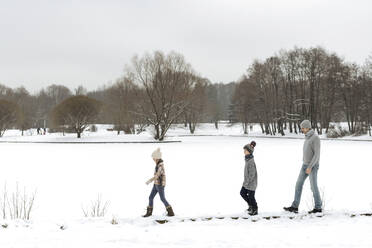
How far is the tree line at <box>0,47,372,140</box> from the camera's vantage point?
137ft

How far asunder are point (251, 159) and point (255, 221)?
1.25 metres

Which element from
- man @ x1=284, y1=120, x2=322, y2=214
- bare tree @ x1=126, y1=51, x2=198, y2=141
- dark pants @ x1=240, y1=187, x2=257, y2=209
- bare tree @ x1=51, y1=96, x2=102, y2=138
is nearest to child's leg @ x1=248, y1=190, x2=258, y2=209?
dark pants @ x1=240, y1=187, x2=257, y2=209

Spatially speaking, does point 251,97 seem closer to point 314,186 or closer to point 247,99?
point 247,99

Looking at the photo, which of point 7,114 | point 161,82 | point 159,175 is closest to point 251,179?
point 159,175

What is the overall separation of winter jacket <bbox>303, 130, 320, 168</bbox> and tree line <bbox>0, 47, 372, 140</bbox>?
1356 inches

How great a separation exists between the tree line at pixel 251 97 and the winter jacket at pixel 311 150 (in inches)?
1356

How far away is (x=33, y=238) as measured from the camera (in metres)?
5.09

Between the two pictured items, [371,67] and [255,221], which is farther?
[371,67]

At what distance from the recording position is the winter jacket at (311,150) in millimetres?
6352

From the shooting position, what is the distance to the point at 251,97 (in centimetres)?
6006

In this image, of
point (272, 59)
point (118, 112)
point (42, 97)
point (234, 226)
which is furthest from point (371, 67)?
point (42, 97)

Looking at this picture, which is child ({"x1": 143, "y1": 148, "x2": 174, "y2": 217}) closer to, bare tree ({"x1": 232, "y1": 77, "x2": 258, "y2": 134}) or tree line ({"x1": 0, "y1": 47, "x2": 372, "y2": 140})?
tree line ({"x1": 0, "y1": 47, "x2": 372, "y2": 140})

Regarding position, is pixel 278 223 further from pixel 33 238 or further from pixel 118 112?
pixel 118 112

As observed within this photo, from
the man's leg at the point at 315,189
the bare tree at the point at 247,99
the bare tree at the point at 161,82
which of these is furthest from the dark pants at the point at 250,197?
the bare tree at the point at 247,99
